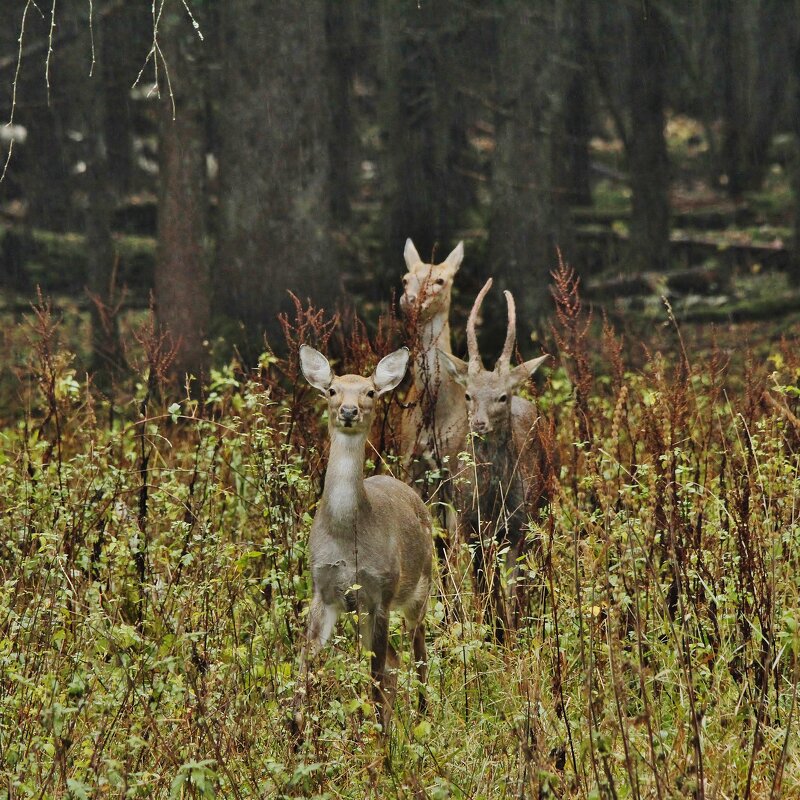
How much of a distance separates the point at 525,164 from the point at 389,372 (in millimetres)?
8577

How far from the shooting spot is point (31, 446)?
7.75m

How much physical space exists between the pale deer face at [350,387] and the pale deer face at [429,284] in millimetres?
2154

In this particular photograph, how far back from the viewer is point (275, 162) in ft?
41.2

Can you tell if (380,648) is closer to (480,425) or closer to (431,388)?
(480,425)

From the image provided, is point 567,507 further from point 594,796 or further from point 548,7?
point 548,7

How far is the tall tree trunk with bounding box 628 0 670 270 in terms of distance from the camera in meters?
21.8

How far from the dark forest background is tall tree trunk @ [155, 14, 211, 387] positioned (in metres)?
0.02

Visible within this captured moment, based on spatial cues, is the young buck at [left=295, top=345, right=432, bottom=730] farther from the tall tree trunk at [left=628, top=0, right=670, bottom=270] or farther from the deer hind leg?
the tall tree trunk at [left=628, top=0, right=670, bottom=270]

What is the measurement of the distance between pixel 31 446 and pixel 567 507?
307cm

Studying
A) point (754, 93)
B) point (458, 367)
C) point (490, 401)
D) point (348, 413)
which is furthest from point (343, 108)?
point (348, 413)

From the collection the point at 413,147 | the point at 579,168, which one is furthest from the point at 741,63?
the point at 413,147

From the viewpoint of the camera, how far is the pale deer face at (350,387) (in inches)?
230

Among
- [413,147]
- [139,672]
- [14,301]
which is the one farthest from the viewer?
[413,147]

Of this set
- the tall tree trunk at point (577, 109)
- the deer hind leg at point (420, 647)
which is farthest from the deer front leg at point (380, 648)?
the tall tree trunk at point (577, 109)
